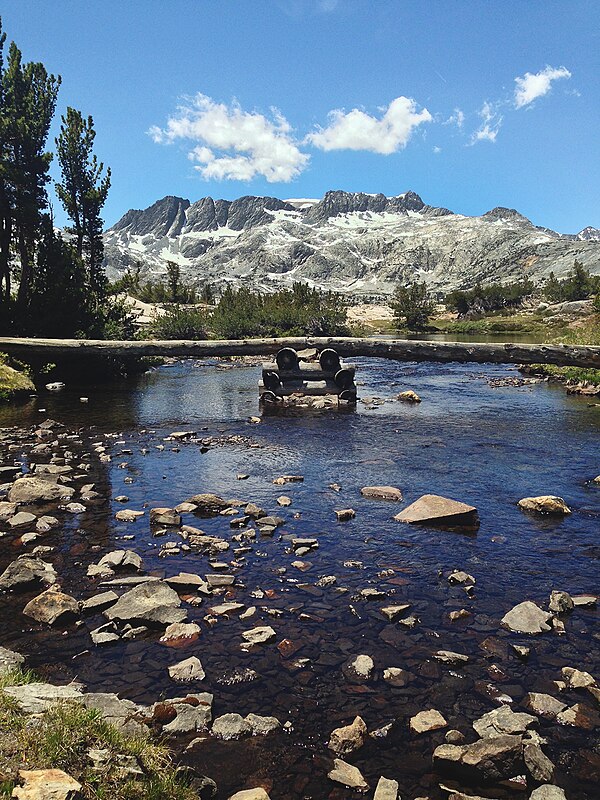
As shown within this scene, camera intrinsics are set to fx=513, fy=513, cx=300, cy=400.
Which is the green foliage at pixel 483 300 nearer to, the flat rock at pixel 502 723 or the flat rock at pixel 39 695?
the flat rock at pixel 502 723

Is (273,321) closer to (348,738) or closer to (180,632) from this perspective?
(180,632)

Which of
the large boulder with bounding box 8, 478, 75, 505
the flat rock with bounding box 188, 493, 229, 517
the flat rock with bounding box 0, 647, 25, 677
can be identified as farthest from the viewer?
the large boulder with bounding box 8, 478, 75, 505

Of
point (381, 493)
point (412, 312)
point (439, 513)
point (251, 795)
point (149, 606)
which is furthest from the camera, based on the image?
point (412, 312)

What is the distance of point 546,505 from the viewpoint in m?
10.8

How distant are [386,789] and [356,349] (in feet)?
61.2

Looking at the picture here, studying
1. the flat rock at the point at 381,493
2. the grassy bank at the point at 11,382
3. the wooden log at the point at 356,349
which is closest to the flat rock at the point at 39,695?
the flat rock at the point at 381,493

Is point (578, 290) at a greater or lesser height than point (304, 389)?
greater

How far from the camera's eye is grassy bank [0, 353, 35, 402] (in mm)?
23727

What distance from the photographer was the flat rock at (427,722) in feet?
16.4

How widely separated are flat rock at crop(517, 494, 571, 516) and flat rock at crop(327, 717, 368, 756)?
7.30 m

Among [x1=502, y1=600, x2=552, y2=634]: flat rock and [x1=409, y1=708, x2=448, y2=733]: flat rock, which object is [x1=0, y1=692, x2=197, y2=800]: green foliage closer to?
[x1=409, y1=708, x2=448, y2=733]: flat rock

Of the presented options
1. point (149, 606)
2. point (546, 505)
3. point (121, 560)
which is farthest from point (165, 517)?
point (546, 505)

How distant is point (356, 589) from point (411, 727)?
2651mm

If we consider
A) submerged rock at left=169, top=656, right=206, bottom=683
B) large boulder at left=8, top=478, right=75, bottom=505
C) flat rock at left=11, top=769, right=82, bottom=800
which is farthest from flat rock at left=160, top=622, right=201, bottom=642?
large boulder at left=8, top=478, right=75, bottom=505
